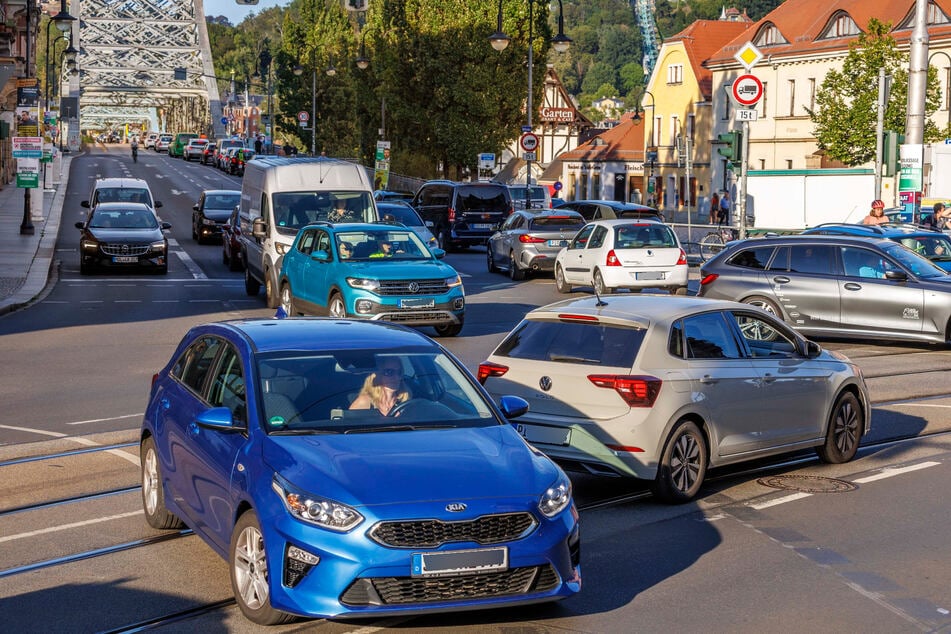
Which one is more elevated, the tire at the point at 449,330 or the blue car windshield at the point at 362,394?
the blue car windshield at the point at 362,394

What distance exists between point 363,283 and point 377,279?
0.70 feet

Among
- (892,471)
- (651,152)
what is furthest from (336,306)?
(651,152)

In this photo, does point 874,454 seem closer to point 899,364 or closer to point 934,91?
point 899,364

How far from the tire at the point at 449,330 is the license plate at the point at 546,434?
11.1 metres

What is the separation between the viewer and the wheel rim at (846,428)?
11.7 meters

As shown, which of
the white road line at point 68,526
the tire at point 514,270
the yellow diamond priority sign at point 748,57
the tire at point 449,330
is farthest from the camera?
the tire at point 514,270

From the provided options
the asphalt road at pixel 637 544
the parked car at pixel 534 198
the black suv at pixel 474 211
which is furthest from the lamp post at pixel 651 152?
the asphalt road at pixel 637 544

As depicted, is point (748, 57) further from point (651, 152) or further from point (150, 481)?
point (651, 152)

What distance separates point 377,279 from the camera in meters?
20.8

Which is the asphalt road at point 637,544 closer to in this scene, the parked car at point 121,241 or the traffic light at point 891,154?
the traffic light at point 891,154

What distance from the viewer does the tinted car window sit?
1018 centimetres

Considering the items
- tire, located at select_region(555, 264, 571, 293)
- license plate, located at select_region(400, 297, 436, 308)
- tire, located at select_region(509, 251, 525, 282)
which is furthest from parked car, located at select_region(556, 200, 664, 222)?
license plate, located at select_region(400, 297, 436, 308)

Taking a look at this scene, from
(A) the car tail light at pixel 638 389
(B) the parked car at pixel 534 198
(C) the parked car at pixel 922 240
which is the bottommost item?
(A) the car tail light at pixel 638 389

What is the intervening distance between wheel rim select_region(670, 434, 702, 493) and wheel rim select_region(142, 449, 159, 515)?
11.5 ft
